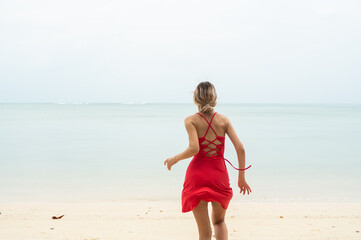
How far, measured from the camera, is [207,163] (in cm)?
341

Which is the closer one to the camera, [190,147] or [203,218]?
[190,147]

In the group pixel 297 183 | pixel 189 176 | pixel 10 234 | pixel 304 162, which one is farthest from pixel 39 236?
pixel 304 162

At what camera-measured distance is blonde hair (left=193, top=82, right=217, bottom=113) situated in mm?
3293

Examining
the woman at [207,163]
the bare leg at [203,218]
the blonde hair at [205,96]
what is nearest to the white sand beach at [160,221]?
the bare leg at [203,218]

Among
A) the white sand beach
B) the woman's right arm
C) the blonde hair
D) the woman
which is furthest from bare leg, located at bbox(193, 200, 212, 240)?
the white sand beach

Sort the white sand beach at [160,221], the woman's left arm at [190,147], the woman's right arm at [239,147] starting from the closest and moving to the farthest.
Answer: the woman's left arm at [190,147]
the woman's right arm at [239,147]
the white sand beach at [160,221]

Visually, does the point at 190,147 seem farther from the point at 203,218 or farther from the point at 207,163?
the point at 203,218

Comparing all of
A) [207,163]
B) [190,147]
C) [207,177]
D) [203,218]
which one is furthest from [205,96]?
[203,218]

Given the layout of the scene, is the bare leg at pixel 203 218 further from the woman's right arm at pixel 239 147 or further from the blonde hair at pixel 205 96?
the blonde hair at pixel 205 96

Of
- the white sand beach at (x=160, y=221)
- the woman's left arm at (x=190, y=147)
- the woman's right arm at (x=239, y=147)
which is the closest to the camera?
Answer: the woman's left arm at (x=190, y=147)

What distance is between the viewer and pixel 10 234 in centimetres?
530

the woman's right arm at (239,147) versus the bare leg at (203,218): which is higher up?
the woman's right arm at (239,147)

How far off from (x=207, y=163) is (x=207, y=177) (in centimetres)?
12

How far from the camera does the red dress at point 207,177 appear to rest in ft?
11.1
